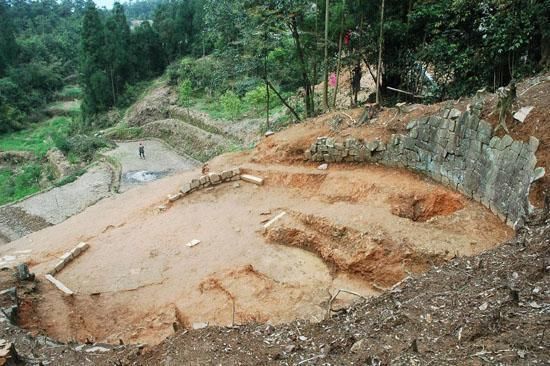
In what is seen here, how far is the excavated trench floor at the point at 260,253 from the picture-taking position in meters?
8.41

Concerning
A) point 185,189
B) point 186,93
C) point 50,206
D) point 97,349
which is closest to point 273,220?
point 185,189

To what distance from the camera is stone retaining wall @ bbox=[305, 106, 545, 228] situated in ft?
26.5

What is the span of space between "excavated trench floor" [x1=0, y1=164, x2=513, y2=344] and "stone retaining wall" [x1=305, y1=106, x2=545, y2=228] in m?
0.35

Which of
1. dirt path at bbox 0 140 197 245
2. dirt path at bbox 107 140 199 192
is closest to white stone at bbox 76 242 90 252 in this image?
dirt path at bbox 0 140 197 245

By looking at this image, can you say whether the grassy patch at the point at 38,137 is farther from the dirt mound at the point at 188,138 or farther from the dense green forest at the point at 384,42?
the dense green forest at the point at 384,42

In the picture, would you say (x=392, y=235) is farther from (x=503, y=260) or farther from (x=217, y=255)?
(x=217, y=255)

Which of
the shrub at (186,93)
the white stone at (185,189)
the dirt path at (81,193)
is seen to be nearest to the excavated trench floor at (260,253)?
the white stone at (185,189)

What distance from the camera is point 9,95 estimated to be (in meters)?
47.9

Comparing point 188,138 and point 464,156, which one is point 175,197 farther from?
point 188,138

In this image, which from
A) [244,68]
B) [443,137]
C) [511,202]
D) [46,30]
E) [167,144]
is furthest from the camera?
[46,30]

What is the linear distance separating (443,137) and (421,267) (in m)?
3.57

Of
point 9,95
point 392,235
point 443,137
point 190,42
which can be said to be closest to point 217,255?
point 392,235

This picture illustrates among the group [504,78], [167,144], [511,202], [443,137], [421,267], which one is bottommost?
[167,144]

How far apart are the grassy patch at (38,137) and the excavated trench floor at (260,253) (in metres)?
30.1
